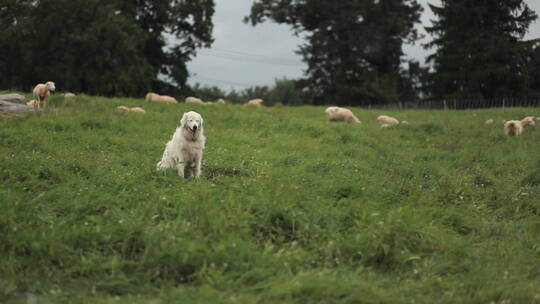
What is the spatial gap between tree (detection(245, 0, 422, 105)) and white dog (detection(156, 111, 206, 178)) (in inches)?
1483

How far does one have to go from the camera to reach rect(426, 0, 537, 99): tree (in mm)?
38938

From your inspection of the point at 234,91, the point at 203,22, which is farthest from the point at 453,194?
the point at 234,91

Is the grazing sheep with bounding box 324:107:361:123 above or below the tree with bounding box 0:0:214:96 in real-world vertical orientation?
below

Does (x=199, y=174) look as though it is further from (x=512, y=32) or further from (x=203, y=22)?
(x=512, y=32)

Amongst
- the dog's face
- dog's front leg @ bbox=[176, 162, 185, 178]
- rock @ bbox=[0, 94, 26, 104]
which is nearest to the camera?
dog's front leg @ bbox=[176, 162, 185, 178]

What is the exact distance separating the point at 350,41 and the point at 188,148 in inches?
1559

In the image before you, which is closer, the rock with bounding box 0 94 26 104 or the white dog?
the white dog

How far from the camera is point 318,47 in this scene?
156 ft

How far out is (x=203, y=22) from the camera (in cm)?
3938

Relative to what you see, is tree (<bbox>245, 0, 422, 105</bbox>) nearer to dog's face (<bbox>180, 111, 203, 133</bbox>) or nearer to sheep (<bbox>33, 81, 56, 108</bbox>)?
sheep (<bbox>33, 81, 56, 108</bbox>)

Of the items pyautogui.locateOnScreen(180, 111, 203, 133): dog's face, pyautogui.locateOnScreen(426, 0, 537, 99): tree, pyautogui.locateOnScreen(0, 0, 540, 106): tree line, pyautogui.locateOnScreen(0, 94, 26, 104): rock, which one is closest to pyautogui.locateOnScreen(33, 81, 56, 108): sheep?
pyautogui.locateOnScreen(0, 94, 26, 104): rock

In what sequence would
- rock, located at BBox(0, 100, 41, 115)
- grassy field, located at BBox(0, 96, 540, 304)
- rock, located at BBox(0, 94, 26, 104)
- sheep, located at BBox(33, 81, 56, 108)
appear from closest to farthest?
grassy field, located at BBox(0, 96, 540, 304) → rock, located at BBox(0, 100, 41, 115) → rock, located at BBox(0, 94, 26, 104) → sheep, located at BBox(33, 81, 56, 108)

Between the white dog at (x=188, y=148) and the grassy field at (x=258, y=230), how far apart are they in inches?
24.6

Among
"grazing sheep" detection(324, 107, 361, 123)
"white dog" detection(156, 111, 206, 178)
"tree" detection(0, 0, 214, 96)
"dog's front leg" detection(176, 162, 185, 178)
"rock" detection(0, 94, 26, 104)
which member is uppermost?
"tree" detection(0, 0, 214, 96)
